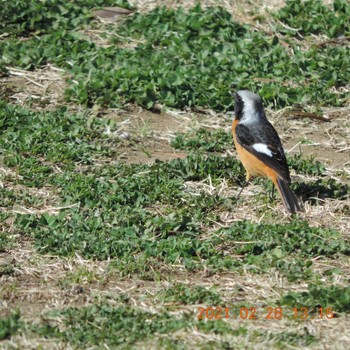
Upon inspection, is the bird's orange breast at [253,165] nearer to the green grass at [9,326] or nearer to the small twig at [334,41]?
the green grass at [9,326]

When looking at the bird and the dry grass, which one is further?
the bird

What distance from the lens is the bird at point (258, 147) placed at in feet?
27.7

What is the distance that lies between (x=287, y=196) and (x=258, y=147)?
77cm

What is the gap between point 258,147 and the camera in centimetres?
887

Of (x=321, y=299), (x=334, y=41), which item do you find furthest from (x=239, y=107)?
(x=321, y=299)

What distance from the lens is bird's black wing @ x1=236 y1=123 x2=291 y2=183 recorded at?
8.57 metres

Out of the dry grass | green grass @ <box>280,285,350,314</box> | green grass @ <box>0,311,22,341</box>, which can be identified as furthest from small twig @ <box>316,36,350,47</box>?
green grass @ <box>0,311,22,341</box>

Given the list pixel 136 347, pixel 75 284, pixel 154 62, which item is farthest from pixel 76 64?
pixel 136 347

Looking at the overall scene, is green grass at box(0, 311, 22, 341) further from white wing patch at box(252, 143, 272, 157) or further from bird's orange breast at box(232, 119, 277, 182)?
white wing patch at box(252, 143, 272, 157)

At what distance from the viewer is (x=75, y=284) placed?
22.5ft

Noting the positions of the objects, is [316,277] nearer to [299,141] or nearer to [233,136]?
[233,136]
